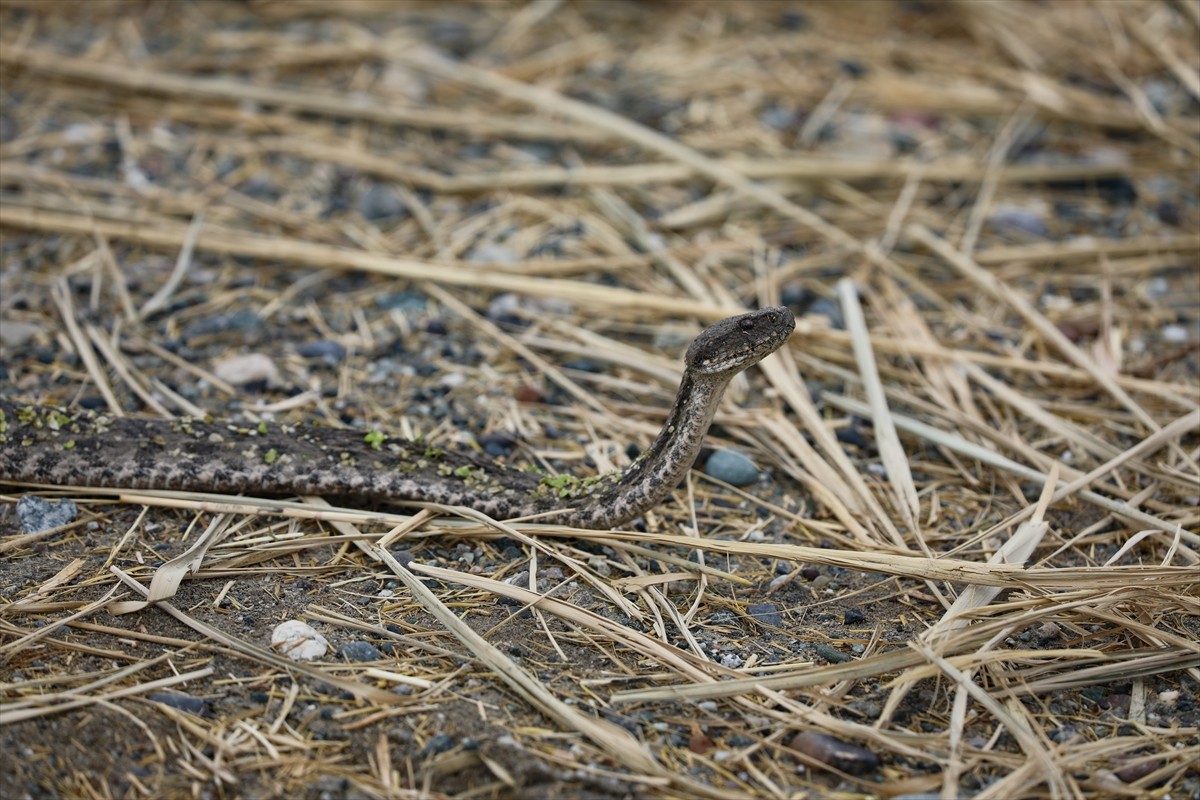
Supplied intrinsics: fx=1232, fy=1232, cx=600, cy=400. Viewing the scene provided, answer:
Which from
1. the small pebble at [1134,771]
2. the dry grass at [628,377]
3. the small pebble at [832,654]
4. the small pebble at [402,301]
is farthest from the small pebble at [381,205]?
the small pebble at [1134,771]

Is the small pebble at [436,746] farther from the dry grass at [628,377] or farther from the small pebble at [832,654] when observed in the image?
the small pebble at [832,654]

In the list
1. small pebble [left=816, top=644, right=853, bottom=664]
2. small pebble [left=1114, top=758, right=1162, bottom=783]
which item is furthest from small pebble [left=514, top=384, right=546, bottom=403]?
small pebble [left=1114, top=758, right=1162, bottom=783]

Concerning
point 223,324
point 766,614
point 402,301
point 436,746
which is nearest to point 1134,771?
point 766,614

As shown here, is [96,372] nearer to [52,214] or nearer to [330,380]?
[330,380]

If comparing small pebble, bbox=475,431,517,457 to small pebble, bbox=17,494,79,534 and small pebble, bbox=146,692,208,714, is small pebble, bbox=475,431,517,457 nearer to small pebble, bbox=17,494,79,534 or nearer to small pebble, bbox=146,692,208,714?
small pebble, bbox=17,494,79,534

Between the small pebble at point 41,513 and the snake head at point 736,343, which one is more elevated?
the snake head at point 736,343

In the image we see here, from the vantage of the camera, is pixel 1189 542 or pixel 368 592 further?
pixel 1189 542

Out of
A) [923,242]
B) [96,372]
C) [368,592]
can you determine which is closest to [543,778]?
[368,592]

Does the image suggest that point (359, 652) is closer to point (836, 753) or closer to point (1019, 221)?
point (836, 753)

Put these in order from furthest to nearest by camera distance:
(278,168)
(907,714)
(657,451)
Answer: (278,168) → (657,451) → (907,714)
